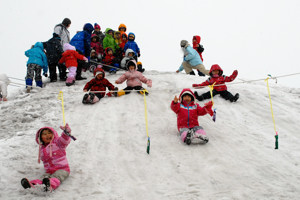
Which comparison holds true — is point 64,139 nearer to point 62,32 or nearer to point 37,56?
point 37,56

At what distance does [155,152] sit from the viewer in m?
5.36

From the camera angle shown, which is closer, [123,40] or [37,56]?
[37,56]

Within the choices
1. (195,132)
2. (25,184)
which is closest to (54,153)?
(25,184)

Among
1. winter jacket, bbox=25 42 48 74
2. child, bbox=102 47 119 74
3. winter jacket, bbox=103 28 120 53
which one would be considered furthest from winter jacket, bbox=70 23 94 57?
winter jacket, bbox=25 42 48 74

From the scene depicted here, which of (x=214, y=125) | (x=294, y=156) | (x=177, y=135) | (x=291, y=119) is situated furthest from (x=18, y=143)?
(x=291, y=119)

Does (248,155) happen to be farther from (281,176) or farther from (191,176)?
(191,176)

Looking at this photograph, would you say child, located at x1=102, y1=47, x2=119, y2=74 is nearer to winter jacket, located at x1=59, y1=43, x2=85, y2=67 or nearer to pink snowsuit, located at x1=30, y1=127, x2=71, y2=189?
winter jacket, located at x1=59, y1=43, x2=85, y2=67

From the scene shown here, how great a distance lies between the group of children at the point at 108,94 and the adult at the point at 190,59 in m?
0.77

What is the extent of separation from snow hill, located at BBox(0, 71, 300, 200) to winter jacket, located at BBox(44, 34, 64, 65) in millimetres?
2606

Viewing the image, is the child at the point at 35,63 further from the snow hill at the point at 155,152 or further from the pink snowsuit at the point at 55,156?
the pink snowsuit at the point at 55,156

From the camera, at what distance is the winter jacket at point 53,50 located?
34.3ft

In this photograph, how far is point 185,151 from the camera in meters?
5.36

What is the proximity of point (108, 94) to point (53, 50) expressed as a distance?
140 inches

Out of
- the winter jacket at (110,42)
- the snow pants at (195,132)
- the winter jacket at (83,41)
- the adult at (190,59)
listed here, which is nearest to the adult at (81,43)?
the winter jacket at (83,41)
